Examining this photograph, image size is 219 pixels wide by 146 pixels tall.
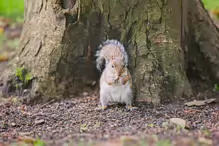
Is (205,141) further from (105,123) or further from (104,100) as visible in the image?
(104,100)

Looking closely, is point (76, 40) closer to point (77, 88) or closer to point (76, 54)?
point (76, 54)

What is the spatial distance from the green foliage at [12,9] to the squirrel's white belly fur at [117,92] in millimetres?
5262

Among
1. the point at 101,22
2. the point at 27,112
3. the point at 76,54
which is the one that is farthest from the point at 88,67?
the point at 27,112

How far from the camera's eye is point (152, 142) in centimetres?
378

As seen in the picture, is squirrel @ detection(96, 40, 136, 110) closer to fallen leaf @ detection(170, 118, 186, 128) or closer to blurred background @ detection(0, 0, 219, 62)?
fallen leaf @ detection(170, 118, 186, 128)

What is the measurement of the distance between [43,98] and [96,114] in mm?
836

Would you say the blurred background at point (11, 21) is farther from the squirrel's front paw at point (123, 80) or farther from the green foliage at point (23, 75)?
the squirrel's front paw at point (123, 80)

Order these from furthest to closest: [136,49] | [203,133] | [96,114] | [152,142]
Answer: [136,49], [96,114], [203,133], [152,142]

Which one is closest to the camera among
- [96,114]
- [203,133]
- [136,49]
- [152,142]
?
[152,142]

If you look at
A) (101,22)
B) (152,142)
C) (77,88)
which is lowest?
(152,142)

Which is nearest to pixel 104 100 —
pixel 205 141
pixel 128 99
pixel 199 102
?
pixel 128 99

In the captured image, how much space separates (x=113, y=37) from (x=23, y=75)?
1172 mm

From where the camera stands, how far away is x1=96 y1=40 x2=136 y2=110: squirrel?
17.5 feet

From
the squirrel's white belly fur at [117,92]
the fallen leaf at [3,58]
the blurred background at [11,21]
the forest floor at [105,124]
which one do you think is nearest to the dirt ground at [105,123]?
the forest floor at [105,124]
